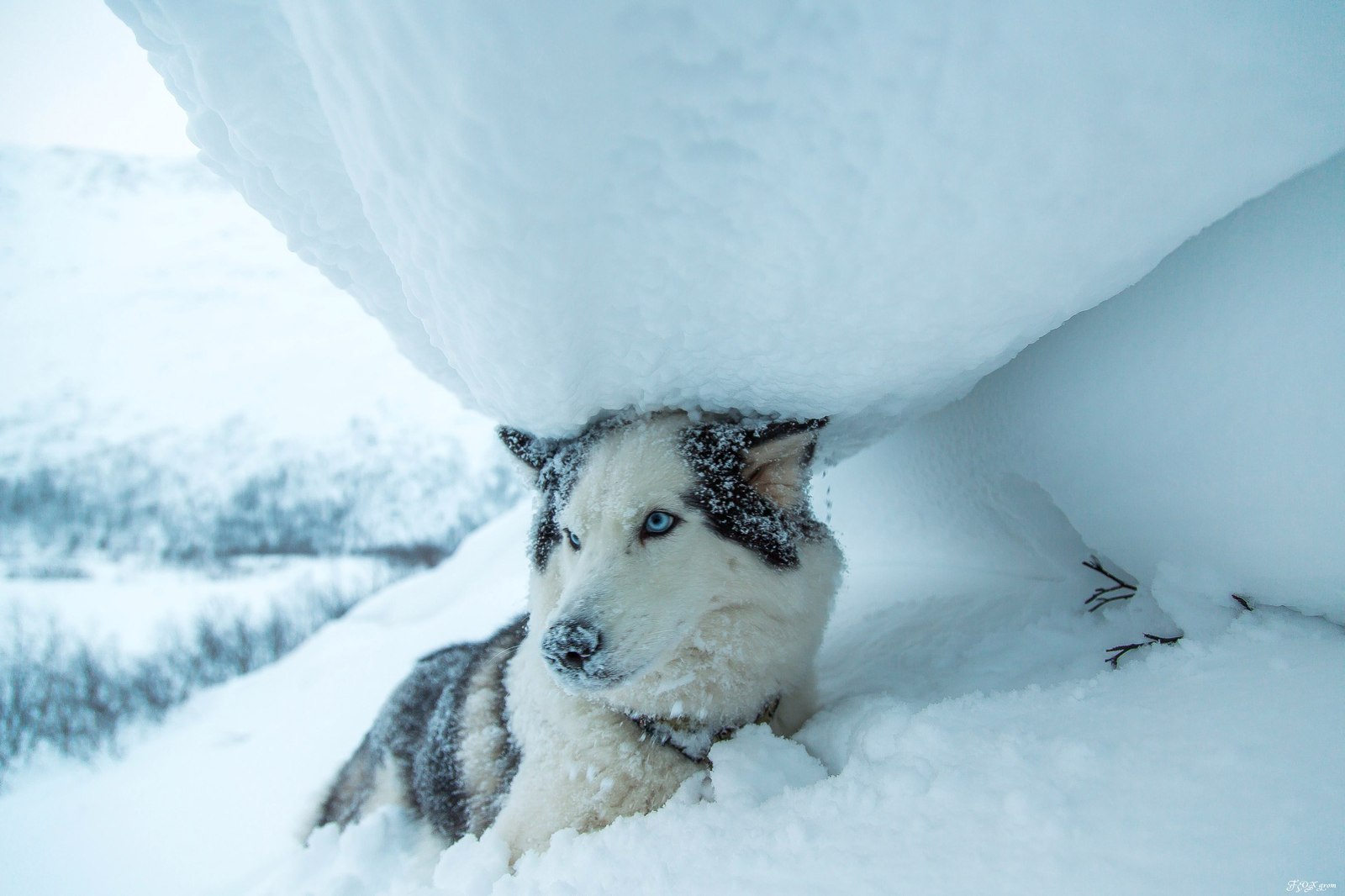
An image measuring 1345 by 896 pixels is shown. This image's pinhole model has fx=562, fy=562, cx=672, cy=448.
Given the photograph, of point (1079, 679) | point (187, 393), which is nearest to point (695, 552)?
point (1079, 679)

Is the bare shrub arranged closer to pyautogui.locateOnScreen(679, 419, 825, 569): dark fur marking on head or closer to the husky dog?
the husky dog

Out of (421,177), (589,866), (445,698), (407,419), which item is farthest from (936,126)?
(407,419)

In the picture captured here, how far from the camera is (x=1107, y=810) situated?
1057 millimetres

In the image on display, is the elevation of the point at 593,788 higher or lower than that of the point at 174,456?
lower

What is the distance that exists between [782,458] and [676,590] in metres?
0.58

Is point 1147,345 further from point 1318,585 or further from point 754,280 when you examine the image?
point 754,280

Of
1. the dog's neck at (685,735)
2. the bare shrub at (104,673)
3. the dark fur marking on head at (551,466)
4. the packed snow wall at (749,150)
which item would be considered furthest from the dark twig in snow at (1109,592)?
the bare shrub at (104,673)

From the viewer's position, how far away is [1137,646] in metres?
1.75

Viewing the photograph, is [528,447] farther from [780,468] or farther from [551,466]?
[780,468]

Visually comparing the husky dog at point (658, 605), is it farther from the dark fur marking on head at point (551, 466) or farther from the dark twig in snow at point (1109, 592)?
the dark twig in snow at point (1109, 592)

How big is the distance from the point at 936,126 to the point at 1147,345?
108cm

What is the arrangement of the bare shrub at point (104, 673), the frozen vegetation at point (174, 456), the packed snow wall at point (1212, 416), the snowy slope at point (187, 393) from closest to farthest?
1. the packed snow wall at point (1212, 416)
2. the bare shrub at point (104, 673)
3. the frozen vegetation at point (174, 456)
4. the snowy slope at point (187, 393)

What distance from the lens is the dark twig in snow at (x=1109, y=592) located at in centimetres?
212

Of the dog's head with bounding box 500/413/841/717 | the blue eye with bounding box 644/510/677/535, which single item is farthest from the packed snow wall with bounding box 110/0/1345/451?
the blue eye with bounding box 644/510/677/535
